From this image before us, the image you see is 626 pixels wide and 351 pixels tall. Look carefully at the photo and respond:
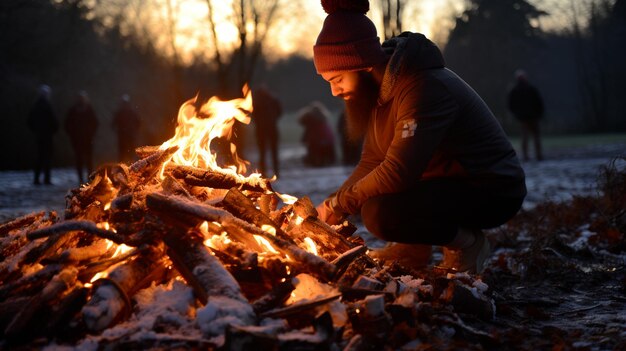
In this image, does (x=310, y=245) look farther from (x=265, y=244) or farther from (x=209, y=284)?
(x=209, y=284)

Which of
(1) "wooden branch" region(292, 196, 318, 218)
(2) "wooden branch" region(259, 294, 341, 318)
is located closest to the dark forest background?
Answer: (1) "wooden branch" region(292, 196, 318, 218)

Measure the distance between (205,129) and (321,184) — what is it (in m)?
7.86

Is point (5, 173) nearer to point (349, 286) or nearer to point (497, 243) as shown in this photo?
point (497, 243)

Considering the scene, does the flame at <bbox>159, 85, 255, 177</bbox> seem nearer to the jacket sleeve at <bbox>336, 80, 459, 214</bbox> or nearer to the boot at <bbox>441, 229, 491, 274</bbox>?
the jacket sleeve at <bbox>336, 80, 459, 214</bbox>

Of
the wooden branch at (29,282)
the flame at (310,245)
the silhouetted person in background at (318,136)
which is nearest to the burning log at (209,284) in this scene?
the wooden branch at (29,282)

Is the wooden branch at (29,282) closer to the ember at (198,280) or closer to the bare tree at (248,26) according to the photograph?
the ember at (198,280)

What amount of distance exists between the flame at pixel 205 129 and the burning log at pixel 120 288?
1005mm

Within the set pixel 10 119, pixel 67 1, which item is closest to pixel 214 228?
pixel 10 119

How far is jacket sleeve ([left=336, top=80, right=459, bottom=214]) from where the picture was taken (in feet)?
10.6

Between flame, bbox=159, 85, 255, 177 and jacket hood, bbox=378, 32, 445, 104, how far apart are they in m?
0.90

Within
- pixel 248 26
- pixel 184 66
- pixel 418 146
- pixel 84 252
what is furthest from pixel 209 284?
pixel 184 66

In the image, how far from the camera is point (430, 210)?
137 inches

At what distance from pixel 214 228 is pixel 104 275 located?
562 millimetres

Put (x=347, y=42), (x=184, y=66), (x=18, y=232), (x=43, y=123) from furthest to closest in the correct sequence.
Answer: (x=184, y=66), (x=43, y=123), (x=347, y=42), (x=18, y=232)
